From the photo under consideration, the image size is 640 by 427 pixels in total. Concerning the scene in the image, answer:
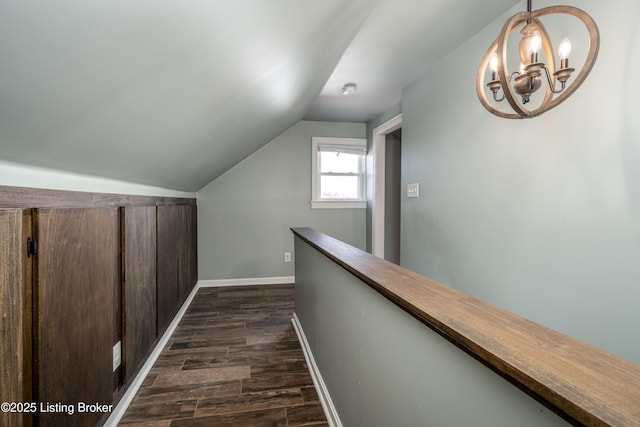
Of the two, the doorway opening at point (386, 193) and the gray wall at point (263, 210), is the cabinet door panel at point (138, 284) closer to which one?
the gray wall at point (263, 210)

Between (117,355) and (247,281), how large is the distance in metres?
2.48

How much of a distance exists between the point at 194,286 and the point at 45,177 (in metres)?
2.85

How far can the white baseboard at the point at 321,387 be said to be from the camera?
57.0 inches

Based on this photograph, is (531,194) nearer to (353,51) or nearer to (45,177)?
(353,51)

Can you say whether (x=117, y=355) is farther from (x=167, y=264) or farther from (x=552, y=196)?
(x=552, y=196)

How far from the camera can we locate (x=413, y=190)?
279 cm

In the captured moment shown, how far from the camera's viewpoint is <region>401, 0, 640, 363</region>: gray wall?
4.13 feet

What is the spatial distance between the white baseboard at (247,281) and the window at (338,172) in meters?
1.11

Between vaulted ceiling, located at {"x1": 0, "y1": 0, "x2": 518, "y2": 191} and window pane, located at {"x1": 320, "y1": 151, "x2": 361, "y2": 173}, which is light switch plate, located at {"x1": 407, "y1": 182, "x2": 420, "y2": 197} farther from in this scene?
window pane, located at {"x1": 320, "y1": 151, "x2": 361, "y2": 173}

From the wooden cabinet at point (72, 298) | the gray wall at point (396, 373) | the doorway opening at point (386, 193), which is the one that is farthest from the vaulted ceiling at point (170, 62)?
the doorway opening at point (386, 193)

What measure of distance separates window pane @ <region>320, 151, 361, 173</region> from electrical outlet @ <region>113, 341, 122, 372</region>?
314 centimetres

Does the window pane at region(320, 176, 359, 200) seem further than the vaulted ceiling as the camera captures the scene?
Yes

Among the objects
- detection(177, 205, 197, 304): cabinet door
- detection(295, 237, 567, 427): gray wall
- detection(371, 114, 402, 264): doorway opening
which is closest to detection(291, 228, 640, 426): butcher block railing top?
detection(295, 237, 567, 427): gray wall

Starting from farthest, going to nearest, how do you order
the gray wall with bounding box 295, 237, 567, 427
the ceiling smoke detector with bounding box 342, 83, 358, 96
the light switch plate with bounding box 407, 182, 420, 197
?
the ceiling smoke detector with bounding box 342, 83, 358, 96 → the light switch plate with bounding box 407, 182, 420, 197 → the gray wall with bounding box 295, 237, 567, 427
